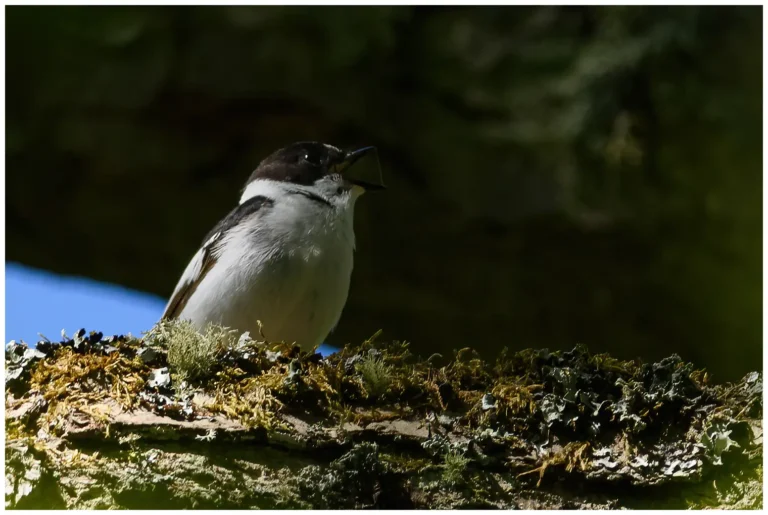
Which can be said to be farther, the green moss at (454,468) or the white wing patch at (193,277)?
the white wing patch at (193,277)

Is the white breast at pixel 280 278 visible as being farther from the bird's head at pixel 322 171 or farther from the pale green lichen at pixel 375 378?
the pale green lichen at pixel 375 378

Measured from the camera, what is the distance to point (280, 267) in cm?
386

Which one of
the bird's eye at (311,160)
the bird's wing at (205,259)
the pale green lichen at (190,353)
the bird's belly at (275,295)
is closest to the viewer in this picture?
the pale green lichen at (190,353)

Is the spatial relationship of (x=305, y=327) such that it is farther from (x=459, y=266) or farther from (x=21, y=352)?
(x=459, y=266)

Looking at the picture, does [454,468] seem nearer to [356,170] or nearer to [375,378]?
[375,378]

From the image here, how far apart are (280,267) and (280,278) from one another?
49mm

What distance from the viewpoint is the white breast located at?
12.6ft

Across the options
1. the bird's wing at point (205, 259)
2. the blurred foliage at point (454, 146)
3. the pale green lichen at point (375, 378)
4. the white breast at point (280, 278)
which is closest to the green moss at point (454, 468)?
the pale green lichen at point (375, 378)

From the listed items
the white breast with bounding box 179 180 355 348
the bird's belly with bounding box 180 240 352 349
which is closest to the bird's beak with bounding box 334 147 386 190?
the white breast with bounding box 179 180 355 348

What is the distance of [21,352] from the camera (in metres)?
2.75

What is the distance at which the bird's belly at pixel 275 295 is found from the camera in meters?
3.84

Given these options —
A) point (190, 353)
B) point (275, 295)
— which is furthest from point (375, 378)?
point (275, 295)

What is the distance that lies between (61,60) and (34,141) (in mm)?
635

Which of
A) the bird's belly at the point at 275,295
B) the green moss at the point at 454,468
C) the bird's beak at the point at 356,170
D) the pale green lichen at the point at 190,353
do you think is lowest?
the green moss at the point at 454,468
